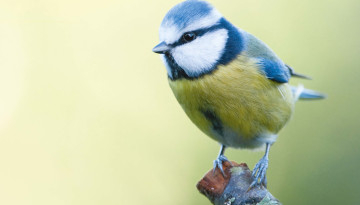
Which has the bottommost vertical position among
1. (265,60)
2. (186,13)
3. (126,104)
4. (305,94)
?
(305,94)

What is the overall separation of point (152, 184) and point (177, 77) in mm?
1618

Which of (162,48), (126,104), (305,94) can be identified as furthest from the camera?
(126,104)

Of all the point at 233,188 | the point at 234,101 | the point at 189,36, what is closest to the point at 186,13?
the point at 189,36

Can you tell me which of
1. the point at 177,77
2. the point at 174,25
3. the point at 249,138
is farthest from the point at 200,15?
the point at 249,138

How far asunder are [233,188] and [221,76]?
56 centimetres

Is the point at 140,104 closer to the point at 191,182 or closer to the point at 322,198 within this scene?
the point at 191,182

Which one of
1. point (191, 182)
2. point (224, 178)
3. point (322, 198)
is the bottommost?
point (322, 198)

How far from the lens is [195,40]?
204cm

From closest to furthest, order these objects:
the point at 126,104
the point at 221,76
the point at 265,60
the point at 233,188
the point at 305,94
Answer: the point at 233,188 → the point at 221,76 → the point at 265,60 → the point at 305,94 → the point at 126,104

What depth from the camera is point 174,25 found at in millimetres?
1946

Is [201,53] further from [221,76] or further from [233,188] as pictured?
[233,188]

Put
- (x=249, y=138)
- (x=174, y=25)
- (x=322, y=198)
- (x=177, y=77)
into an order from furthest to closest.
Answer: (x=322, y=198), (x=249, y=138), (x=177, y=77), (x=174, y=25)

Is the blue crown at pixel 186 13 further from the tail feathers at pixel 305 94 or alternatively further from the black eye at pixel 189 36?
the tail feathers at pixel 305 94

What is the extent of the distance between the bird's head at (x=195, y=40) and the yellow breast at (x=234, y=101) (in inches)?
1.8
